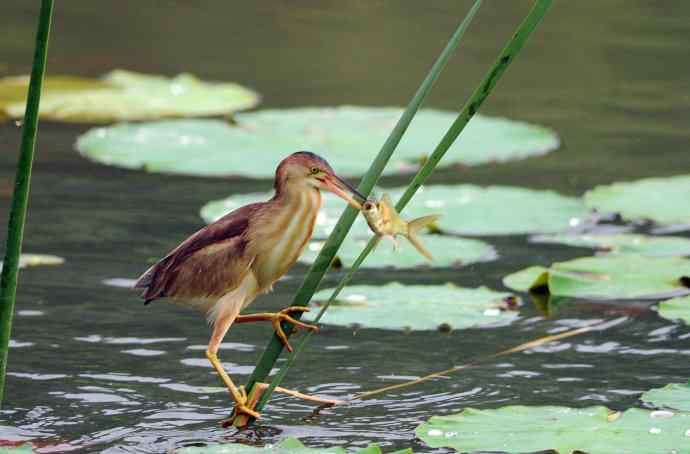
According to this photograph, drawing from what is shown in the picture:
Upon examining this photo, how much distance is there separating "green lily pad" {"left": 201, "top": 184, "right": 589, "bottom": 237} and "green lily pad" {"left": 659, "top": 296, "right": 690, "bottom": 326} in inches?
50.8

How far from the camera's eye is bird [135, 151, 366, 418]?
382 centimetres

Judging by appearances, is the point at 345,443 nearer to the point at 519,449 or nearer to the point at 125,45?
the point at 519,449

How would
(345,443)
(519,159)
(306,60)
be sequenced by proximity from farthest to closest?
(306,60) → (519,159) → (345,443)

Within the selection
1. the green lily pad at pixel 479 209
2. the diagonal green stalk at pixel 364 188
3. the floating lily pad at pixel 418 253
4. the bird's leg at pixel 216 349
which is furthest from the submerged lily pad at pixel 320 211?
the diagonal green stalk at pixel 364 188

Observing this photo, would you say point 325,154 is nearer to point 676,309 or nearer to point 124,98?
point 124,98

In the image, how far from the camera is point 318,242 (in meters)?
6.48

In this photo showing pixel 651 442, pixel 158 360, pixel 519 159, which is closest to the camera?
pixel 651 442

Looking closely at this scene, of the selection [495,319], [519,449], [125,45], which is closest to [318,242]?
[495,319]

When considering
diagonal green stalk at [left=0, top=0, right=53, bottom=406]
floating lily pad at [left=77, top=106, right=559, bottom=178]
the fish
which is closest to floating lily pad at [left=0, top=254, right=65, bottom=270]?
floating lily pad at [left=77, top=106, right=559, bottom=178]

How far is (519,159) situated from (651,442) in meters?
4.78

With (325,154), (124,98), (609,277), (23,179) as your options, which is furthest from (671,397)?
(124,98)

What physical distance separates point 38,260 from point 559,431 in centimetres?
320

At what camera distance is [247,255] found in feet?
13.0

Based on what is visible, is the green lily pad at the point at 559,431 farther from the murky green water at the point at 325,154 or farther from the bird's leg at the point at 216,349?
the bird's leg at the point at 216,349
